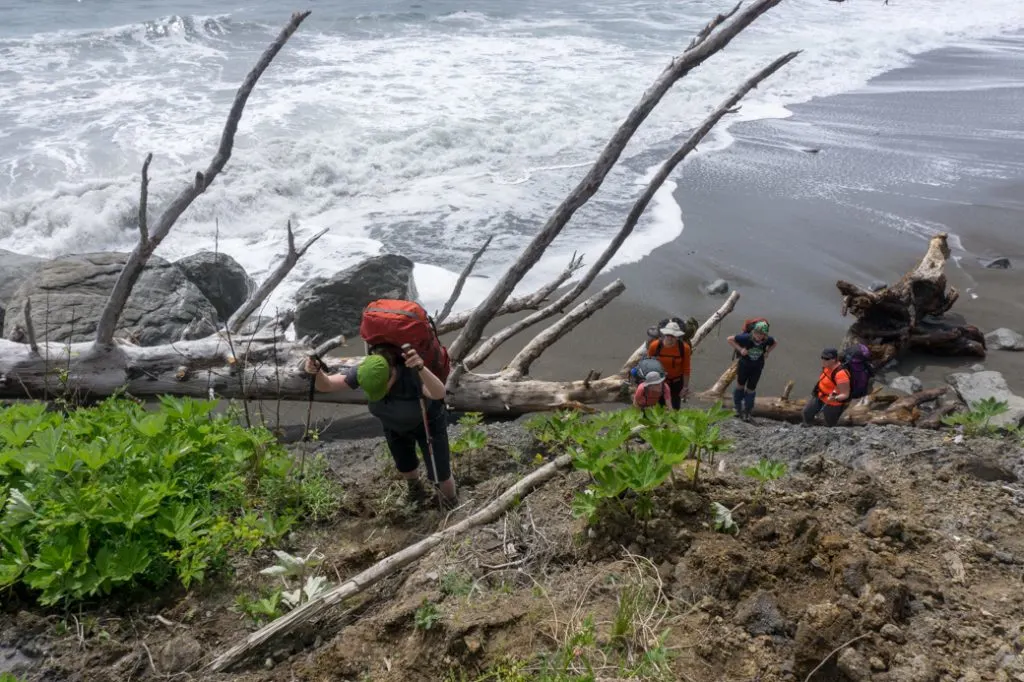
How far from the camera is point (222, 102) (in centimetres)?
1814

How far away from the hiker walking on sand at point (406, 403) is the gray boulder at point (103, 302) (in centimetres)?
423

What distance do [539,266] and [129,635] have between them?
7.85m

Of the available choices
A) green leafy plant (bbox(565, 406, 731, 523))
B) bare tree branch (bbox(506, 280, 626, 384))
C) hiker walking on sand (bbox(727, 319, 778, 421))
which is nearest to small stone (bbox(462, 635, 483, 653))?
green leafy plant (bbox(565, 406, 731, 523))

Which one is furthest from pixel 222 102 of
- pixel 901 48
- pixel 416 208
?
pixel 901 48

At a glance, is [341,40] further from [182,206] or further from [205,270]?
[182,206]

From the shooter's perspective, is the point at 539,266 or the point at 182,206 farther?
the point at 539,266

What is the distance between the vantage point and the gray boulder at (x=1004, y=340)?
28.1 ft

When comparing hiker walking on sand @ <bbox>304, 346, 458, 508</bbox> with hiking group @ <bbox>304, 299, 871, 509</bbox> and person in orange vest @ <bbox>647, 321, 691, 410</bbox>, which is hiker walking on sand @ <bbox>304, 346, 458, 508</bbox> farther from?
person in orange vest @ <bbox>647, 321, 691, 410</bbox>

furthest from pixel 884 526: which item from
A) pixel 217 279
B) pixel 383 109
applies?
pixel 383 109

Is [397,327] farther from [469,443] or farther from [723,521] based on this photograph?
[723,521]

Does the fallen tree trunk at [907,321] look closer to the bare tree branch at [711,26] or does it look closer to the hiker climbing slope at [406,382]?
the bare tree branch at [711,26]

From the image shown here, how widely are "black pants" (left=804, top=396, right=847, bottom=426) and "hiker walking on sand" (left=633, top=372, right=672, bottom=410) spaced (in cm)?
217

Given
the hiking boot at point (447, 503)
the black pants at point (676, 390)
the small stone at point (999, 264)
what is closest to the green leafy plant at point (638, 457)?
the hiking boot at point (447, 503)

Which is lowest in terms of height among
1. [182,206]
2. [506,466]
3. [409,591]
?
[506,466]
